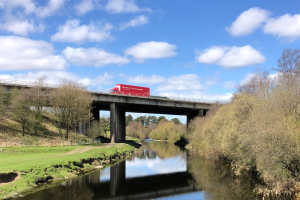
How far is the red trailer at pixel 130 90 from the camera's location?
65.1 meters

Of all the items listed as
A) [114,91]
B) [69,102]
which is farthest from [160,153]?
[69,102]

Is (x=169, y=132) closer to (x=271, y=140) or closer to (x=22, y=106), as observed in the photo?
(x=22, y=106)

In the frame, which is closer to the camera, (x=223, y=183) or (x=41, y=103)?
(x=223, y=183)

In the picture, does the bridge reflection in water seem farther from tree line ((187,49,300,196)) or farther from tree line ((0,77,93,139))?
tree line ((0,77,93,139))

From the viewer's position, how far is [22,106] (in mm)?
50000

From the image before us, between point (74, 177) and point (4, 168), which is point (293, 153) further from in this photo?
point (4, 168)

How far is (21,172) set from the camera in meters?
22.3

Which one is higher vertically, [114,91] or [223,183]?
[114,91]

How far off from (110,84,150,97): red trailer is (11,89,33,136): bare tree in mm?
21063

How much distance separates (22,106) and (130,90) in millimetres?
28029

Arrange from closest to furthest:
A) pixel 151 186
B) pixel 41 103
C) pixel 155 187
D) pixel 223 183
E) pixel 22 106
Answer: pixel 155 187 < pixel 151 186 < pixel 223 183 < pixel 22 106 < pixel 41 103

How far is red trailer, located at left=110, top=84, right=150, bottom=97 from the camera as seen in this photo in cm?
6506

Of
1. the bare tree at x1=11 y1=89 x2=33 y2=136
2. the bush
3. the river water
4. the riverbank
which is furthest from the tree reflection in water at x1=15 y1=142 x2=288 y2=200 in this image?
the bush

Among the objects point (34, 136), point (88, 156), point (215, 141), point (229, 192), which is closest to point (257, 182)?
A: point (229, 192)
